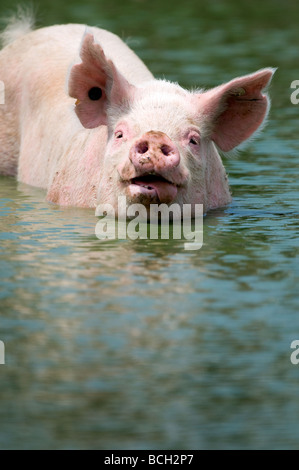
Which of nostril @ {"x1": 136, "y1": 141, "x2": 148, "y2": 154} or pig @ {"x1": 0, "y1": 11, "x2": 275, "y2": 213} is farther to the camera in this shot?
pig @ {"x1": 0, "y1": 11, "x2": 275, "y2": 213}

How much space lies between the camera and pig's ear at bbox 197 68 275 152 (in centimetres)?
841

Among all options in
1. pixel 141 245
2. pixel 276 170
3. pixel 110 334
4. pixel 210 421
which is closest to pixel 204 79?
pixel 276 170

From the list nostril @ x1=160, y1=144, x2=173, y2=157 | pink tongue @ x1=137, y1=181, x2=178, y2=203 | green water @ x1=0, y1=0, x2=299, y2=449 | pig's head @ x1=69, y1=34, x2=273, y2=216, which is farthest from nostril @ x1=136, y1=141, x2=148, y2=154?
green water @ x1=0, y1=0, x2=299, y2=449

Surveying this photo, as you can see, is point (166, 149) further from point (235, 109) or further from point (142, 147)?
point (235, 109)

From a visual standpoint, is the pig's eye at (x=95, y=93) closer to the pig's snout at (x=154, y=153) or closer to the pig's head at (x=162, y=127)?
the pig's head at (x=162, y=127)

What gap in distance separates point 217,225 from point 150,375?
121 inches

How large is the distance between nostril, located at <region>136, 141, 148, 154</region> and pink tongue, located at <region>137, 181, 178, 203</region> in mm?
249

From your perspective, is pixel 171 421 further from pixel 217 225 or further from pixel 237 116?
pixel 237 116

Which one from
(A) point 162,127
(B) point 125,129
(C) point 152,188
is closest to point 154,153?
(C) point 152,188

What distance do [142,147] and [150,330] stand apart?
208cm

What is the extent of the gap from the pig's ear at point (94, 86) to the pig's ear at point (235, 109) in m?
0.58

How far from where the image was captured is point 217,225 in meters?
8.12

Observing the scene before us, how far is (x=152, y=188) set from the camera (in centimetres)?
765

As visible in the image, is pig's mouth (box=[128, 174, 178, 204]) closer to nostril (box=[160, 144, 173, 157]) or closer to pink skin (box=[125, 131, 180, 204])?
pink skin (box=[125, 131, 180, 204])
